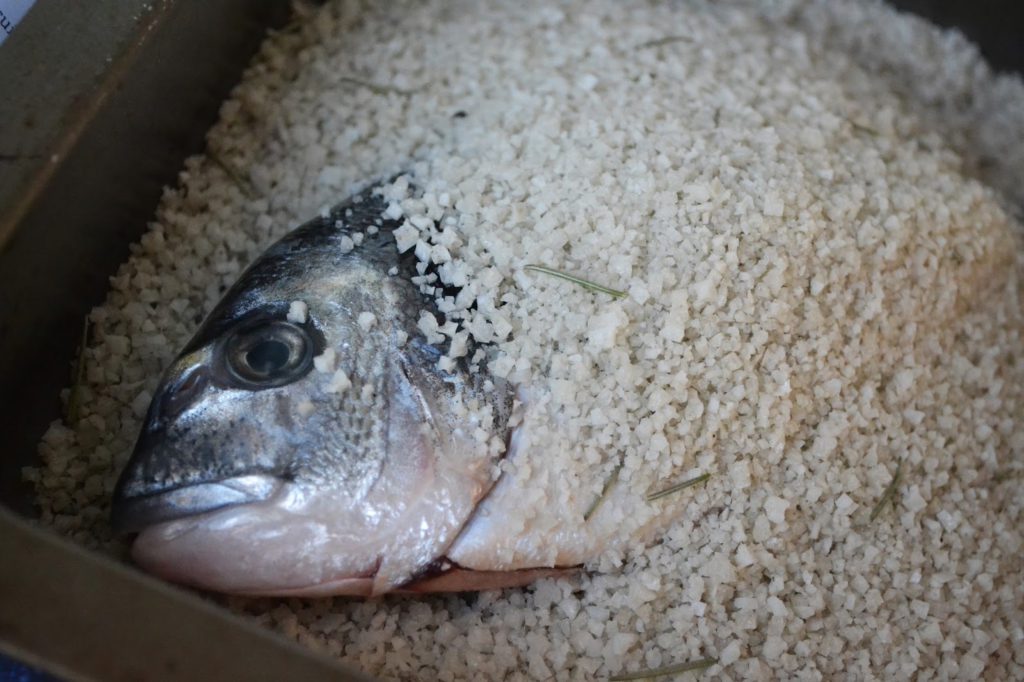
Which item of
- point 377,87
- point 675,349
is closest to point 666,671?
point 675,349

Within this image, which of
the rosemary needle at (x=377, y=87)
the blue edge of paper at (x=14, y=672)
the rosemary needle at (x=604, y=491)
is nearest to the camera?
the blue edge of paper at (x=14, y=672)

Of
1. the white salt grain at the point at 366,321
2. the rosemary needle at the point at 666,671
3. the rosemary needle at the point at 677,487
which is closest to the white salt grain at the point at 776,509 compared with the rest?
the rosemary needle at the point at 677,487

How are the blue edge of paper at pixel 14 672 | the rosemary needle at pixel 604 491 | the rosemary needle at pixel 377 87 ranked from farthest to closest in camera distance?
the rosemary needle at pixel 377 87 < the rosemary needle at pixel 604 491 < the blue edge of paper at pixel 14 672

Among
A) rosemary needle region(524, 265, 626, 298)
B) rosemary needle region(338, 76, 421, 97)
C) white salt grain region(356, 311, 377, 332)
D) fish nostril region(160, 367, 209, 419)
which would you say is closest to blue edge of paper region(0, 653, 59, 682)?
fish nostril region(160, 367, 209, 419)

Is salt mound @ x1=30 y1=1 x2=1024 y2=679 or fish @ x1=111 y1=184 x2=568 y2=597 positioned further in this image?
salt mound @ x1=30 y1=1 x2=1024 y2=679

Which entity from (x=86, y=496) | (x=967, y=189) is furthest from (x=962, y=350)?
(x=86, y=496)

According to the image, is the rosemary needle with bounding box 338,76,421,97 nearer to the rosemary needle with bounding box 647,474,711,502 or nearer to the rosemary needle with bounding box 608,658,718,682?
the rosemary needle with bounding box 647,474,711,502

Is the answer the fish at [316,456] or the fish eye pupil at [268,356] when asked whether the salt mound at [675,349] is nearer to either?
the fish at [316,456]

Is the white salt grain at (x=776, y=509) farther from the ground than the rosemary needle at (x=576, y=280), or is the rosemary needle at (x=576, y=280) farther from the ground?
the rosemary needle at (x=576, y=280)

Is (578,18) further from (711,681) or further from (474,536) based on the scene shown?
(711,681)
